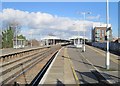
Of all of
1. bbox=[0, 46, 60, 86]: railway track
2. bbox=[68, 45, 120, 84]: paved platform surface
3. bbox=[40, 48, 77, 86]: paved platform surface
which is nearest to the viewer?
bbox=[40, 48, 77, 86]: paved platform surface

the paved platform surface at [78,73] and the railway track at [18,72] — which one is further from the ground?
the paved platform surface at [78,73]

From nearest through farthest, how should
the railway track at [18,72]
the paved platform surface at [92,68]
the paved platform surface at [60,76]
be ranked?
the paved platform surface at [60,76] → the paved platform surface at [92,68] → the railway track at [18,72]

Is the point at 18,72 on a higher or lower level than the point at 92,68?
lower

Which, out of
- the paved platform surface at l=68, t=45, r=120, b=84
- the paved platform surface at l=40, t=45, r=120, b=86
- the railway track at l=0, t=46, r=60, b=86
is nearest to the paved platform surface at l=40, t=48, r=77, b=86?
the paved platform surface at l=40, t=45, r=120, b=86

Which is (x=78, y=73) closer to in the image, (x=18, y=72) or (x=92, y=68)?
(x=92, y=68)

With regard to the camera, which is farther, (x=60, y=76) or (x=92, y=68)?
(x=92, y=68)

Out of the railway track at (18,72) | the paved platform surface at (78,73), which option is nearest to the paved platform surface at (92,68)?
the paved platform surface at (78,73)

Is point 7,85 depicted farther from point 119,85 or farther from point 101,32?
point 101,32

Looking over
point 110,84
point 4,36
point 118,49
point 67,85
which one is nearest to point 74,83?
point 67,85

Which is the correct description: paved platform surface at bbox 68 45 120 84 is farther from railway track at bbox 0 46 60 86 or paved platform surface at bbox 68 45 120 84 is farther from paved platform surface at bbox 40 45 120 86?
railway track at bbox 0 46 60 86

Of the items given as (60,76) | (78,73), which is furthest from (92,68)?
(60,76)

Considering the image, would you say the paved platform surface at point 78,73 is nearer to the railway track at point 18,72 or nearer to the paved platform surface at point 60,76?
the paved platform surface at point 60,76

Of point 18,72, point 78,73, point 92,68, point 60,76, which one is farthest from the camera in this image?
point 18,72

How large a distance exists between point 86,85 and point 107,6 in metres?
8.91
